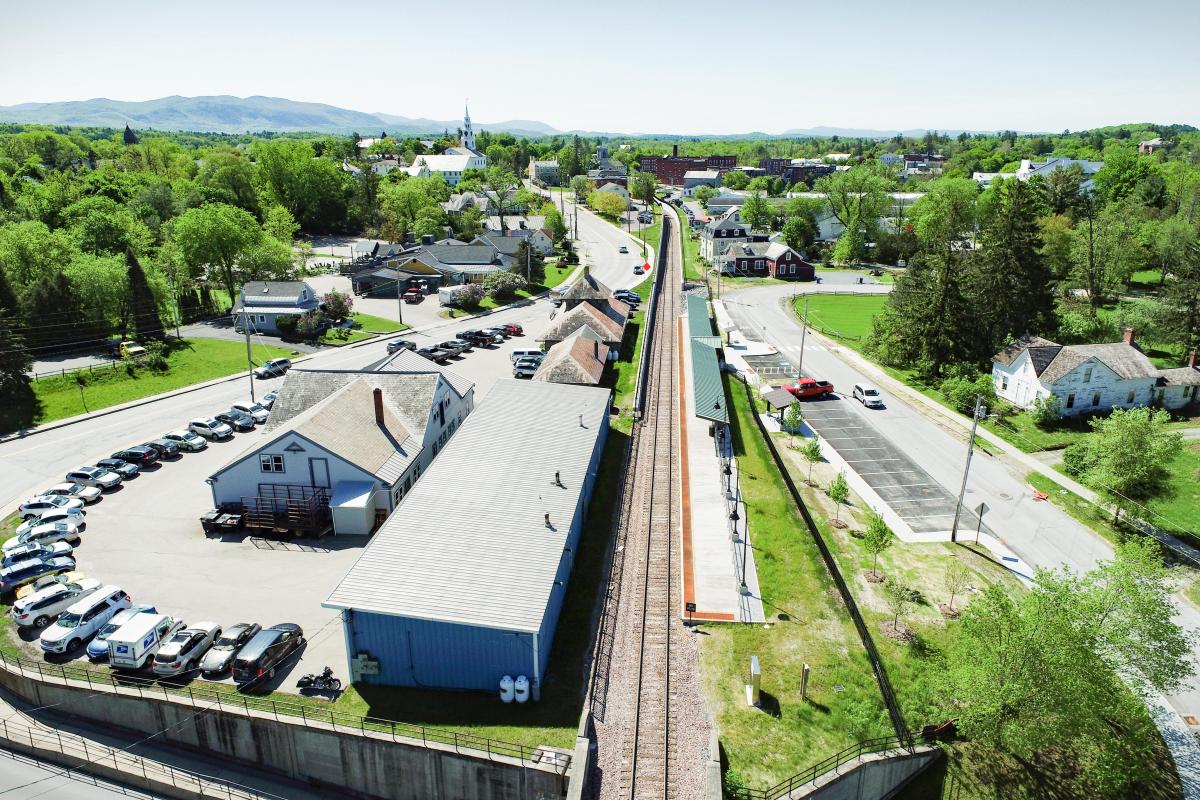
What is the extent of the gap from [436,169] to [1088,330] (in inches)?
6270

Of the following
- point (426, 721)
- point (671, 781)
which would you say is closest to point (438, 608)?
point (426, 721)

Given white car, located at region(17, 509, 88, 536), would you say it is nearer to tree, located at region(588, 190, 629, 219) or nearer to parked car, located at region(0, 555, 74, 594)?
parked car, located at region(0, 555, 74, 594)

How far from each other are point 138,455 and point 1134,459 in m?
53.7

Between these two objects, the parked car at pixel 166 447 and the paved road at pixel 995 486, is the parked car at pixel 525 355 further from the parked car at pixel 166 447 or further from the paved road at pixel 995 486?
the parked car at pixel 166 447

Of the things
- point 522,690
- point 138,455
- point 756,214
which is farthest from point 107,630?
point 756,214

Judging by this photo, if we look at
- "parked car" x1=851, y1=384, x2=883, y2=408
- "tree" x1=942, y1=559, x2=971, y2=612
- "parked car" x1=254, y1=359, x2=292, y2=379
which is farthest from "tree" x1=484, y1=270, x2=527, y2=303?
"tree" x1=942, y1=559, x2=971, y2=612

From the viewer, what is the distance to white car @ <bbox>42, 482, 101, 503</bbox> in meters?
37.0

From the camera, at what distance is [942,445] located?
1858 inches

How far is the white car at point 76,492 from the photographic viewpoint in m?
37.0

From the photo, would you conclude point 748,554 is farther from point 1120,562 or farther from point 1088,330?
point 1088,330

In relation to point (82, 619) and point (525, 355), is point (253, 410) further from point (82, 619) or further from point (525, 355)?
point (82, 619)

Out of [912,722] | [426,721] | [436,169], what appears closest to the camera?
[426,721]

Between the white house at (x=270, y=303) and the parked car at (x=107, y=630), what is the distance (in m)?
47.7

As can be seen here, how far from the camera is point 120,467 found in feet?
133
